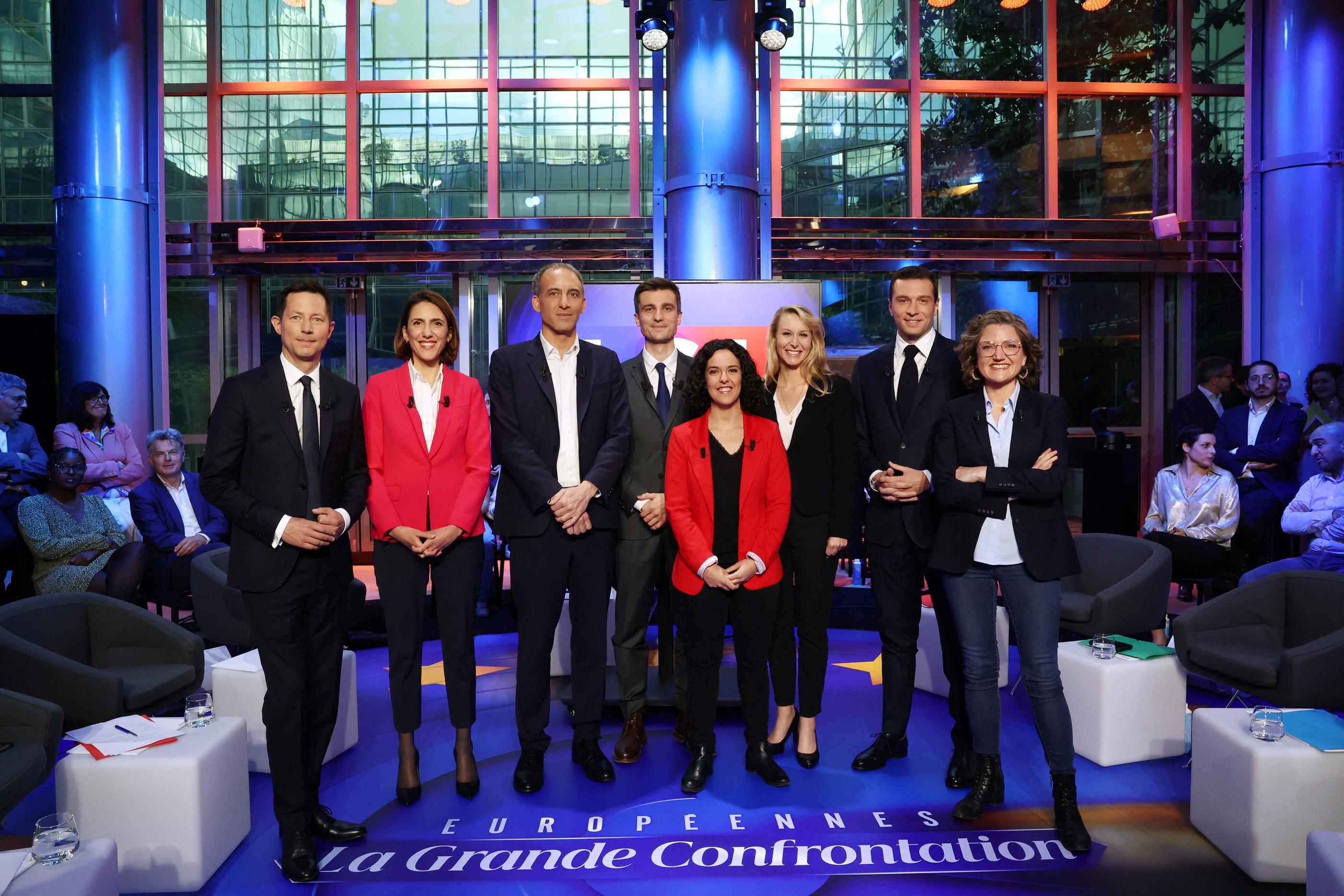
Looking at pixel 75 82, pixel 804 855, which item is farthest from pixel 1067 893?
pixel 75 82

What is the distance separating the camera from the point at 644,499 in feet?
11.2

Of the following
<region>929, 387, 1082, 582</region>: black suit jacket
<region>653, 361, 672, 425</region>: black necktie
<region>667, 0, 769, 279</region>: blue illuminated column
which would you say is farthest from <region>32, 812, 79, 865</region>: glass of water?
<region>667, 0, 769, 279</region>: blue illuminated column

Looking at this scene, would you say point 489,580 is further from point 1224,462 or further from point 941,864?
point 1224,462

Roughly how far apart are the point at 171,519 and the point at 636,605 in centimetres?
317

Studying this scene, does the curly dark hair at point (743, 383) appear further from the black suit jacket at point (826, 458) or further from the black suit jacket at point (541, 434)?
A: the black suit jacket at point (541, 434)

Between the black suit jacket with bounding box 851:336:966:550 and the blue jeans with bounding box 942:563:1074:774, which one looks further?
the black suit jacket with bounding box 851:336:966:550

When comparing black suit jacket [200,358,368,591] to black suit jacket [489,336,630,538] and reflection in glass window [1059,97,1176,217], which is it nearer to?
black suit jacket [489,336,630,538]

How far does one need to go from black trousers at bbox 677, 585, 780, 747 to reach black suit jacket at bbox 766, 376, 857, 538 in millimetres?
341

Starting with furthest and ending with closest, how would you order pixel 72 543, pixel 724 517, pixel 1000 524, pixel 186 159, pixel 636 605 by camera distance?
pixel 186 159 < pixel 72 543 < pixel 636 605 < pixel 724 517 < pixel 1000 524

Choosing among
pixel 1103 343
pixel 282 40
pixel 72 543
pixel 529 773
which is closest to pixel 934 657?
pixel 529 773

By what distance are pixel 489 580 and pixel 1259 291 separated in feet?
22.2

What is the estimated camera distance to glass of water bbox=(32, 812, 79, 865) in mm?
2014

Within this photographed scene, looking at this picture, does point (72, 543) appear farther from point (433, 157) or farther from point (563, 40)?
point (563, 40)

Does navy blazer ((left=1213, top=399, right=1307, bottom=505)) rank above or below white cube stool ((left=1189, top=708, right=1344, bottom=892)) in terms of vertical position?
above
